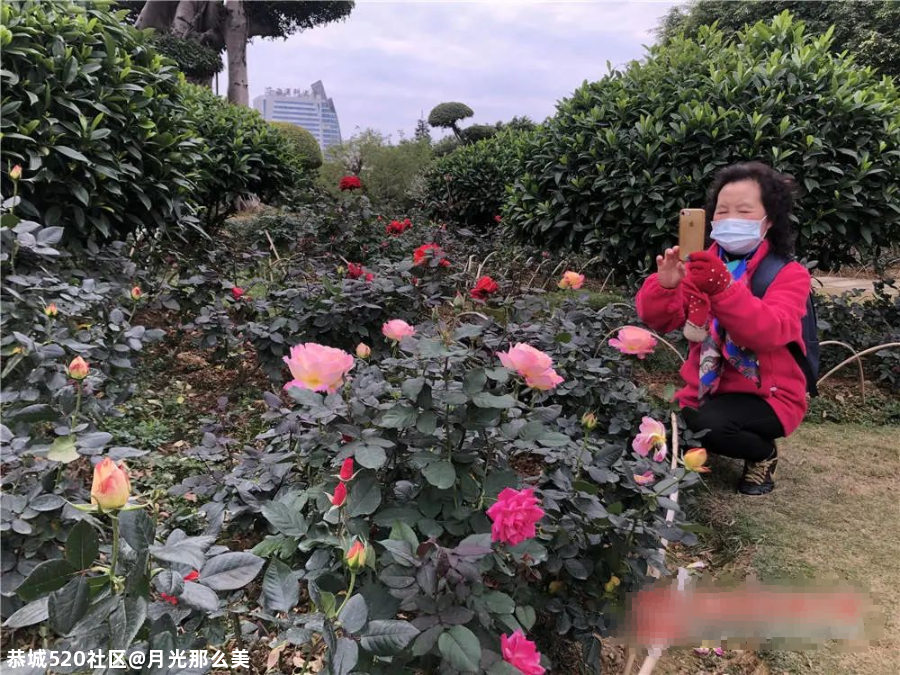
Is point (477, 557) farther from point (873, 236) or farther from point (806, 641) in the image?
point (873, 236)

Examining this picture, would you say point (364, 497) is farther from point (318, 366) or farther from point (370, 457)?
point (318, 366)

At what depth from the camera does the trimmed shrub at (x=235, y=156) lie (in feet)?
14.4

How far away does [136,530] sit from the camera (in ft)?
2.12

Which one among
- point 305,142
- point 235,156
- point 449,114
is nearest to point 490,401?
point 235,156

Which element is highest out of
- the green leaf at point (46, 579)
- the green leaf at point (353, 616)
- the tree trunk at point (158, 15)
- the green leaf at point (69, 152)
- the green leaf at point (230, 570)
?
the tree trunk at point (158, 15)

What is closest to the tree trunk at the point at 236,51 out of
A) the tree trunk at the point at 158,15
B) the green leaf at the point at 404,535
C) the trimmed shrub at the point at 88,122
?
the tree trunk at the point at 158,15

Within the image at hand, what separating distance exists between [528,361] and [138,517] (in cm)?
61

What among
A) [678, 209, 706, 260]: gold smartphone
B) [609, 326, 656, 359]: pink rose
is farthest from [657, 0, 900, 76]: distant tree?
[609, 326, 656, 359]: pink rose

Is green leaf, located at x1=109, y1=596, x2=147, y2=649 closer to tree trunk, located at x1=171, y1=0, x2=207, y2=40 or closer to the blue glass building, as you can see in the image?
tree trunk, located at x1=171, y1=0, x2=207, y2=40

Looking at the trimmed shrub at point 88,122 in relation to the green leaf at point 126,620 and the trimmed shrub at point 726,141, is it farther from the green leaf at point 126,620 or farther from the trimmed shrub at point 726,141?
the trimmed shrub at point 726,141

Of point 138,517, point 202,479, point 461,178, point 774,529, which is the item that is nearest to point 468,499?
point 138,517

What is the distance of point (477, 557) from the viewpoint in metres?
0.76

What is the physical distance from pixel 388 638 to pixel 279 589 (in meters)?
0.16

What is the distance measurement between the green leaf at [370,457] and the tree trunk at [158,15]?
1492 centimetres
